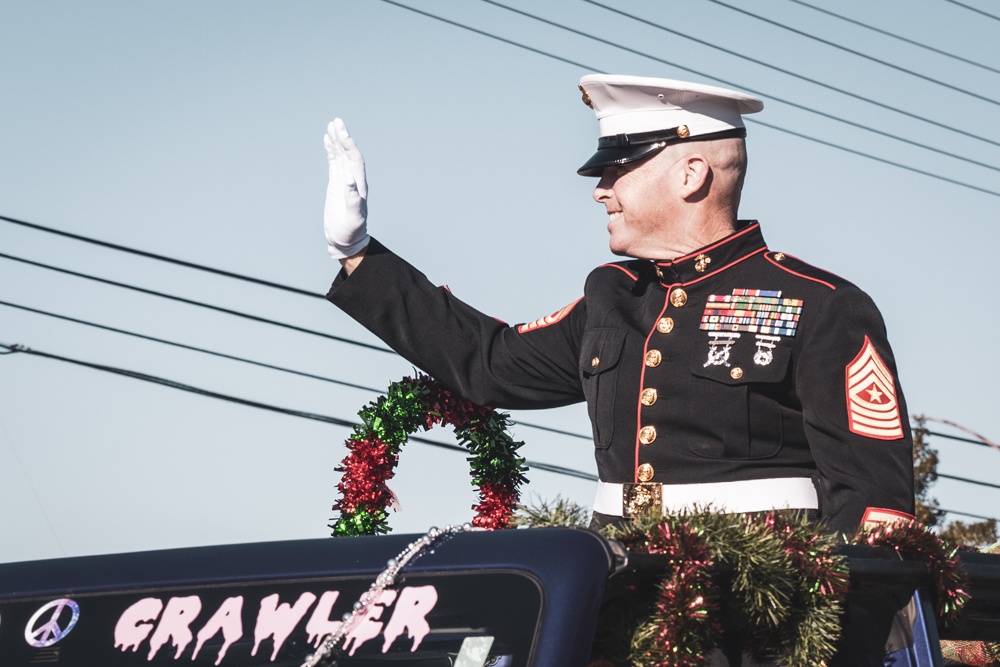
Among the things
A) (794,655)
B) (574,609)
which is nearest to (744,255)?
(794,655)

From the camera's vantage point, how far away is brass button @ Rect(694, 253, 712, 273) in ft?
11.4

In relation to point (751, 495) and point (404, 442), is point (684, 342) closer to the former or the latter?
point (751, 495)

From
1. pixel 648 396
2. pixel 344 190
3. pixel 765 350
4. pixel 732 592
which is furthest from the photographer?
pixel 344 190

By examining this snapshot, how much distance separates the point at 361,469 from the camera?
3.69 m

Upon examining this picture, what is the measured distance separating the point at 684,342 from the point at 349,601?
1518 mm

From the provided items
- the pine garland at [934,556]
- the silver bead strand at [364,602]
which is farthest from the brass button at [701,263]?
the silver bead strand at [364,602]

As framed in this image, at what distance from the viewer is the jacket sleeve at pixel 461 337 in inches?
149

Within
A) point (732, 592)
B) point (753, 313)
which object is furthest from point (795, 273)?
point (732, 592)

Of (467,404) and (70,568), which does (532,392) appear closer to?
(467,404)

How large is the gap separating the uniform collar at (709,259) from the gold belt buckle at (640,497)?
537 millimetres

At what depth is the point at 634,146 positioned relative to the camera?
359cm

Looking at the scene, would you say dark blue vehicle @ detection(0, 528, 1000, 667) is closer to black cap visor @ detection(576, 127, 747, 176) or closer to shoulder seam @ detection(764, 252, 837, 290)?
shoulder seam @ detection(764, 252, 837, 290)

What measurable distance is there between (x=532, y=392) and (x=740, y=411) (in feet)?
2.48

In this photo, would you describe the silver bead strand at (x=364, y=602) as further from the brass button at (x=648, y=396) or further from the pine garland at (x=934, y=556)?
the brass button at (x=648, y=396)
